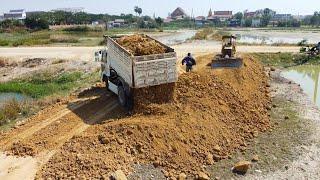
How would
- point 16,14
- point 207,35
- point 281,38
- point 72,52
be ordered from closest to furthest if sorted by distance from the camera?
1. point 72,52
2. point 207,35
3. point 281,38
4. point 16,14

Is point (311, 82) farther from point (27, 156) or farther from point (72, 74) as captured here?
point (27, 156)

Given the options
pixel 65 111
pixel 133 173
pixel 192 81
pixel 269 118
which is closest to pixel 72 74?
pixel 65 111

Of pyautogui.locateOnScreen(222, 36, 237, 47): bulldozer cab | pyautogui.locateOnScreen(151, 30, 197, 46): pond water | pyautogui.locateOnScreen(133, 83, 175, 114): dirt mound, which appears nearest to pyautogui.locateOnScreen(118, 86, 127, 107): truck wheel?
pyautogui.locateOnScreen(133, 83, 175, 114): dirt mound

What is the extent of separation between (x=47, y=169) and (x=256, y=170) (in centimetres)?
652

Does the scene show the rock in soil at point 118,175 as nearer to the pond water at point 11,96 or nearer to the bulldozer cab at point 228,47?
the pond water at point 11,96

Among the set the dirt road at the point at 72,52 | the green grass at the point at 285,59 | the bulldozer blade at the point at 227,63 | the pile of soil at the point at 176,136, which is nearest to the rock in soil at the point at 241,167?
the pile of soil at the point at 176,136

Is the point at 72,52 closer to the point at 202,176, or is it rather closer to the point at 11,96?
the point at 11,96

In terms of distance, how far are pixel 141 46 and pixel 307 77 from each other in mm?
17345

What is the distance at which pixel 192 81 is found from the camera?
17938mm

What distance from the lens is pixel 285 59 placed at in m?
35.5

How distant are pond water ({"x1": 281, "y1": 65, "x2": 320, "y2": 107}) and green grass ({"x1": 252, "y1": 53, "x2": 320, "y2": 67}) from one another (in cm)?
116

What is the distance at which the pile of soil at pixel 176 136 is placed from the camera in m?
12.7

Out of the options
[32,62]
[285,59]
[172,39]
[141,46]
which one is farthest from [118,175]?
[172,39]

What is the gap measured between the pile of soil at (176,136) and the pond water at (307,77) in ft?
26.1
